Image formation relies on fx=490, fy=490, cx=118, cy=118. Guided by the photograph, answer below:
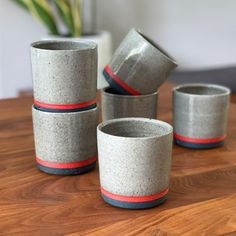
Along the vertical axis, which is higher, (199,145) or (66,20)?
(66,20)

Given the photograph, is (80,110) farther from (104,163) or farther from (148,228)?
(148,228)

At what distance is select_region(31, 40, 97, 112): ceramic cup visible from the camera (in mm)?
785

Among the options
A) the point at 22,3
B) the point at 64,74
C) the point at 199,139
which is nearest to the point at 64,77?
the point at 64,74

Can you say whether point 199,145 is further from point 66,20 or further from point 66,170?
point 66,20

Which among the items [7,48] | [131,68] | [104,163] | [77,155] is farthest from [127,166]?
[7,48]

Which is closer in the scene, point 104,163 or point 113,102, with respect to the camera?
point 104,163

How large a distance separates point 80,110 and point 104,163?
5.4 inches

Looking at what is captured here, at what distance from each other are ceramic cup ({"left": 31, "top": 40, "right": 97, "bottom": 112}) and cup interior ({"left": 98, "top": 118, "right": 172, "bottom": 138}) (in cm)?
8

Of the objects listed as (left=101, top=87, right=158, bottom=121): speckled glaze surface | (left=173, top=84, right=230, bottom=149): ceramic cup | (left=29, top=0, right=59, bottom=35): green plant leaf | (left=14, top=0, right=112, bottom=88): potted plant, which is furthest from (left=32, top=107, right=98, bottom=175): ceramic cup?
(left=29, top=0, right=59, bottom=35): green plant leaf

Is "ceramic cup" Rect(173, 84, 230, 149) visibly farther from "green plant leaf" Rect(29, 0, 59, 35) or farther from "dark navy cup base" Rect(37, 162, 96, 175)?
"green plant leaf" Rect(29, 0, 59, 35)

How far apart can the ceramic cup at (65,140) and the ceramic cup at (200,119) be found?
8.3 inches

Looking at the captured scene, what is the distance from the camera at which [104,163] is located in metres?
0.72

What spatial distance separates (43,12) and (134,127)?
1.29m

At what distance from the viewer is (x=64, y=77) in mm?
795
